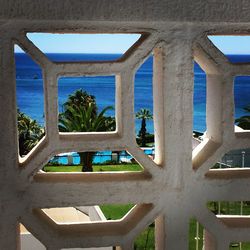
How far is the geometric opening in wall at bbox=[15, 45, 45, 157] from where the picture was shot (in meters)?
20.7

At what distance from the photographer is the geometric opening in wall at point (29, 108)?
2072 cm

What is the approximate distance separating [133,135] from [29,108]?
2351 inches

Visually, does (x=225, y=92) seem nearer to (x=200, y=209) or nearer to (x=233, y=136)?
(x=233, y=136)

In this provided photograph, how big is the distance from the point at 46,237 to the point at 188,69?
0.51 meters

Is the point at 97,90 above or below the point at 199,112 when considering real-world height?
above

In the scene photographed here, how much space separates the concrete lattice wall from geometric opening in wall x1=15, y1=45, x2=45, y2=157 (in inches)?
525

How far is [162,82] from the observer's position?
1264mm

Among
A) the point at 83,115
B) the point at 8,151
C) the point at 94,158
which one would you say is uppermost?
the point at 83,115

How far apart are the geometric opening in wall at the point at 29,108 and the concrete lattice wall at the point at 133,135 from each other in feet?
43.8

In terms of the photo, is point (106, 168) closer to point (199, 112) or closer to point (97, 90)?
point (199, 112)

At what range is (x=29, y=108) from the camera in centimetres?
6003

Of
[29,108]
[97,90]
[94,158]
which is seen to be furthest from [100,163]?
[97,90]

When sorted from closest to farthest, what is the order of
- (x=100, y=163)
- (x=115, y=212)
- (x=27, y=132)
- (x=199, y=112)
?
(x=27, y=132), (x=115, y=212), (x=100, y=163), (x=199, y=112)

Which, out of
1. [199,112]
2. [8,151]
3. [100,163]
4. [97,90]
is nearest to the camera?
[8,151]
